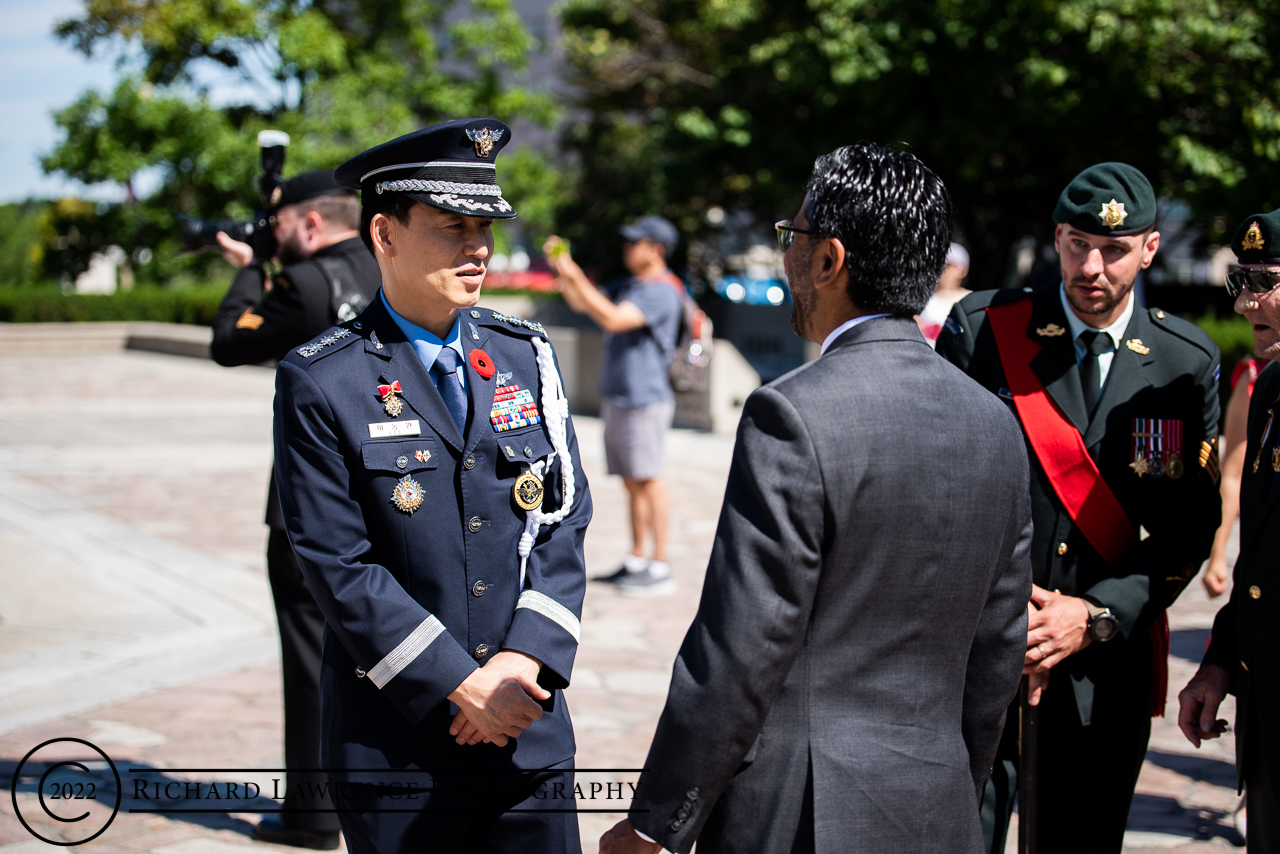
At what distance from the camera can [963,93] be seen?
54.0ft

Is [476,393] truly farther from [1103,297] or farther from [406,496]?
Answer: [1103,297]

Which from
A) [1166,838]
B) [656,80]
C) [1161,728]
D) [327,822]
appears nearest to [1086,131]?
[656,80]

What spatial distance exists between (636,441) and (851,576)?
505 centimetres

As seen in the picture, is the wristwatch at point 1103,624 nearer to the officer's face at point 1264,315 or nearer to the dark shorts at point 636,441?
the officer's face at point 1264,315


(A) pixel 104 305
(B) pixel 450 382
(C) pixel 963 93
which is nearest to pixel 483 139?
(B) pixel 450 382

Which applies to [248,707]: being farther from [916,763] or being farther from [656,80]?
A: [656,80]

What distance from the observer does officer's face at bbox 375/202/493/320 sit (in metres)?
2.43

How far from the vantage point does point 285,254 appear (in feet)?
12.8

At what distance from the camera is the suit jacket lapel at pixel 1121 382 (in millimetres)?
2939

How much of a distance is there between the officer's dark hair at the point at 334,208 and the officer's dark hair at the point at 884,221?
2.30 m

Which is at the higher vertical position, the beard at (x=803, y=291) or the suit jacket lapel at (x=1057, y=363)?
the beard at (x=803, y=291)

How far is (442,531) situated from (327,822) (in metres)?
1.89

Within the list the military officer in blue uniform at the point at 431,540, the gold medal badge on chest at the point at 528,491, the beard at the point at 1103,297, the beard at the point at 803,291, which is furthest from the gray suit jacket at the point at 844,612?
the beard at the point at 1103,297

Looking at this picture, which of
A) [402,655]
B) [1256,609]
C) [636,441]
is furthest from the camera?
[636,441]
